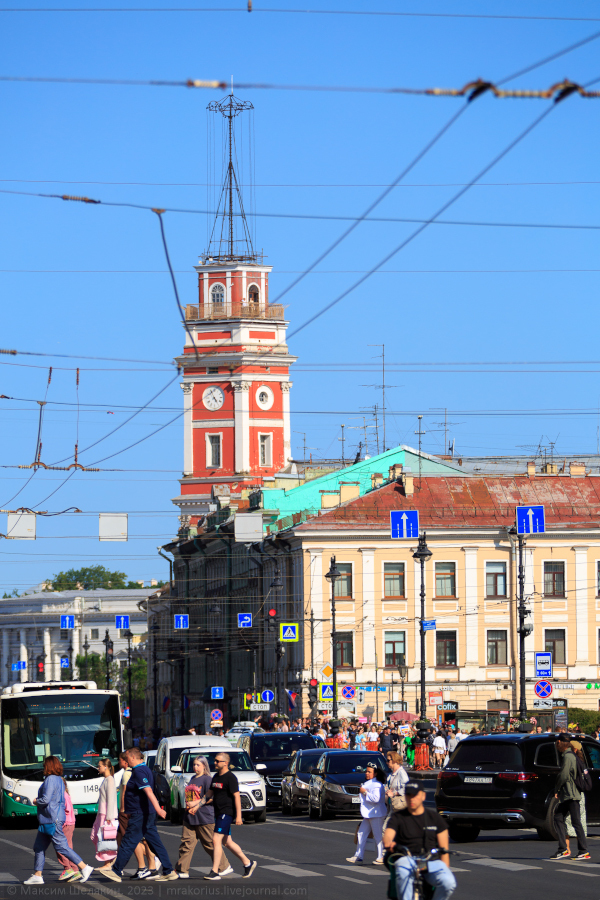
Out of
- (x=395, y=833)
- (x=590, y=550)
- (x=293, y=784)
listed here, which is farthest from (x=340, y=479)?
(x=395, y=833)

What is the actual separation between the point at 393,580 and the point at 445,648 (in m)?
3.72

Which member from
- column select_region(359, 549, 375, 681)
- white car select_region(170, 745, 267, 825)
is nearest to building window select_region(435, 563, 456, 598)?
column select_region(359, 549, 375, 681)

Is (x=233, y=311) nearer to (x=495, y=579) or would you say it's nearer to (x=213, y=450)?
(x=213, y=450)

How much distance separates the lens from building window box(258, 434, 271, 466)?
109 metres

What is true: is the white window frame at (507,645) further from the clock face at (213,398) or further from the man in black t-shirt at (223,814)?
the man in black t-shirt at (223,814)

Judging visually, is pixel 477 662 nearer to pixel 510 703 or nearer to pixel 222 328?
pixel 510 703

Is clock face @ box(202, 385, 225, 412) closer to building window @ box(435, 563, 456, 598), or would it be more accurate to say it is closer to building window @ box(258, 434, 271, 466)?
building window @ box(258, 434, 271, 466)

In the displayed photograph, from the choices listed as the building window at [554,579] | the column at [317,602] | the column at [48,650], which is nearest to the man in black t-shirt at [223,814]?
the column at [317,602]

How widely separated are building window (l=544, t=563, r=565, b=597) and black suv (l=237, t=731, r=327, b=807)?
121ft

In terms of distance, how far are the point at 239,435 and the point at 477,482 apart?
32527 mm

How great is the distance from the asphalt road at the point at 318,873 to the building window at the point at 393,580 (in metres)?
44.8

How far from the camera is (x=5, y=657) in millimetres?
190750

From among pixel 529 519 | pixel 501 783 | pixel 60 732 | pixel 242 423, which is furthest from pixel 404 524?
pixel 242 423

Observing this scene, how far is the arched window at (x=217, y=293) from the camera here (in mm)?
110875
